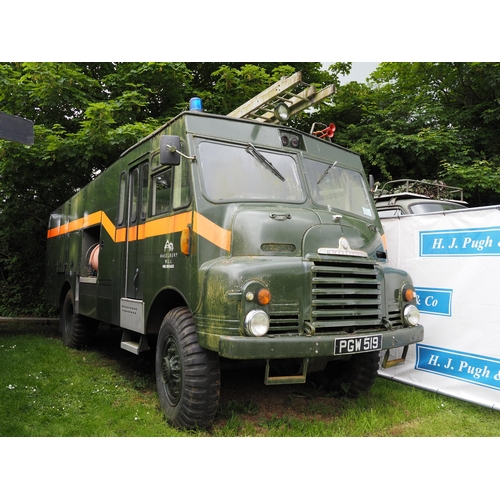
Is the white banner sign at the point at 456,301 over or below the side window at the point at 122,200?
below

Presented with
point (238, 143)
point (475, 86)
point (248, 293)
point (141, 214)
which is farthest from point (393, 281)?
point (475, 86)

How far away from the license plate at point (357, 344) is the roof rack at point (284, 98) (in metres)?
2.78

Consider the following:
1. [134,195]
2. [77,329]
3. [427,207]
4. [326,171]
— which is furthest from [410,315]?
[77,329]

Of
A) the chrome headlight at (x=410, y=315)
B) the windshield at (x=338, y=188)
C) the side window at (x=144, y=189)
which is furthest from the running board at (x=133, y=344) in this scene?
the chrome headlight at (x=410, y=315)

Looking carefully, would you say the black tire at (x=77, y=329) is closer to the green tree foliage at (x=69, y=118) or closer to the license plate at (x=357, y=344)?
the green tree foliage at (x=69, y=118)

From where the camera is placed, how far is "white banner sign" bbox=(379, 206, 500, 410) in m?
5.21

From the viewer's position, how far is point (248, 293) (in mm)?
3789

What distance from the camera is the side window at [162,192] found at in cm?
512

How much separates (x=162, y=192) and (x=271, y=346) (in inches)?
95.3

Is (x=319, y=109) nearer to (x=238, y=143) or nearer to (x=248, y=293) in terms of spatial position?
(x=238, y=143)

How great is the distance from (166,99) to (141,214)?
631 cm

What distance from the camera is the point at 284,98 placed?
5988 mm

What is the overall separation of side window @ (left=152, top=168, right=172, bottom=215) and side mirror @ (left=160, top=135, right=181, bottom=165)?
0.52 meters

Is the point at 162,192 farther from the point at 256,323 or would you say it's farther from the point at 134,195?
the point at 256,323
